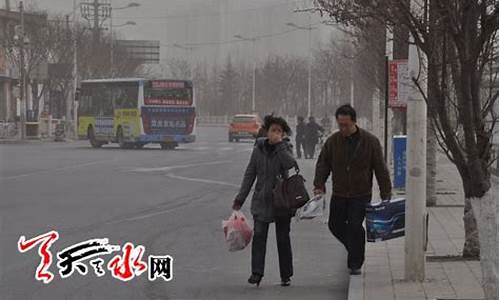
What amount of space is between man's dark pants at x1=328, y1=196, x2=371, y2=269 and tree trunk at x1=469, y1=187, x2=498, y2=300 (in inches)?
102

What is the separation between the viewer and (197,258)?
35.0 ft

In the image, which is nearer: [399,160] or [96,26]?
[399,160]

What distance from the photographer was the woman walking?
842 centimetres

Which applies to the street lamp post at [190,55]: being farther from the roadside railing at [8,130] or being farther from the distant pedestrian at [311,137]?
the distant pedestrian at [311,137]

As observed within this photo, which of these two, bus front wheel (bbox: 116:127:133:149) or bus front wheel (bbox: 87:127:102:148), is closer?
bus front wheel (bbox: 116:127:133:149)

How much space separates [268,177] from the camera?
27.7ft

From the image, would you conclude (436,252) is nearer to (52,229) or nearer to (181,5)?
(52,229)

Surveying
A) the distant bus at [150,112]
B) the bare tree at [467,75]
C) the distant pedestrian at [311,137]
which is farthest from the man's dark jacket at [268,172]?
the distant bus at [150,112]

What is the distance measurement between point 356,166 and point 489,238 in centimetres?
274

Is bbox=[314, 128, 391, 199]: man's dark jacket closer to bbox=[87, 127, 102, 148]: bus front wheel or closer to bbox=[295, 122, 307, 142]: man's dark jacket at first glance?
bbox=[295, 122, 307, 142]: man's dark jacket

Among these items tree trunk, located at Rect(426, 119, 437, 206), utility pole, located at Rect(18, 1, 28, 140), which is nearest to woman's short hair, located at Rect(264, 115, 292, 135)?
tree trunk, located at Rect(426, 119, 437, 206)

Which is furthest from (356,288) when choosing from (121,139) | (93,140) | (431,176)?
(93,140)

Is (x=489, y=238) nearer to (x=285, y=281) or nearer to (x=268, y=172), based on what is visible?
(x=268, y=172)
